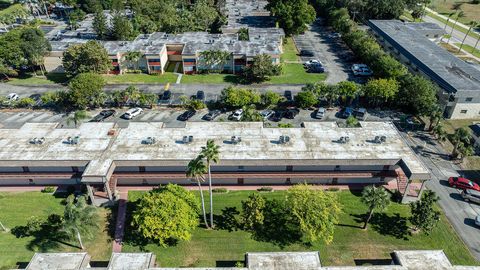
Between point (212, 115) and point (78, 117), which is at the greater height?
point (78, 117)

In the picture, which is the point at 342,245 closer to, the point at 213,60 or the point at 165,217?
the point at 165,217

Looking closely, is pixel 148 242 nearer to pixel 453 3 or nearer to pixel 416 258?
pixel 416 258

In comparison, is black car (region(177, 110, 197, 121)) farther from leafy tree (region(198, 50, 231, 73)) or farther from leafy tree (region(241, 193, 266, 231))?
leafy tree (region(241, 193, 266, 231))

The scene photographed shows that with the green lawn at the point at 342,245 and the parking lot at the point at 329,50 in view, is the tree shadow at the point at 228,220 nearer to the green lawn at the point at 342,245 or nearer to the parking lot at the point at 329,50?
the green lawn at the point at 342,245

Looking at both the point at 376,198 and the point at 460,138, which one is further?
the point at 460,138

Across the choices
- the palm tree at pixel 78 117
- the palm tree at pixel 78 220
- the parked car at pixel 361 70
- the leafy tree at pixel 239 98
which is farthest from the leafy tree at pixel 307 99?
the palm tree at pixel 78 220

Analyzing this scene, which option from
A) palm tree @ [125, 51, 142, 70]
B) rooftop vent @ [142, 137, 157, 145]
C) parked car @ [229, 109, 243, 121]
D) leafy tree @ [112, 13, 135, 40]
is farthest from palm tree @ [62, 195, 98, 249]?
leafy tree @ [112, 13, 135, 40]

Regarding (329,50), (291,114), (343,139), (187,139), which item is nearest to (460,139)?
(343,139)
